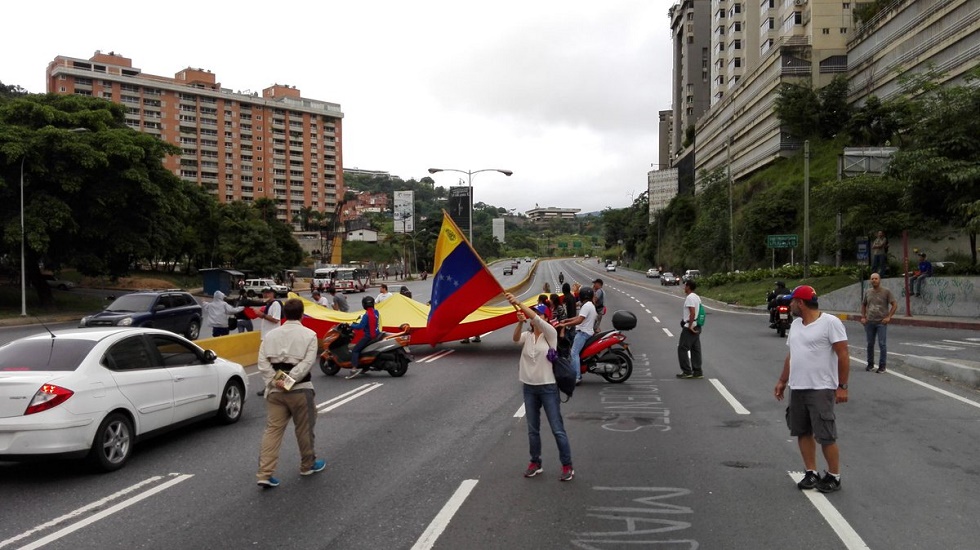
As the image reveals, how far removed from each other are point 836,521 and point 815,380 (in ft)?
3.63

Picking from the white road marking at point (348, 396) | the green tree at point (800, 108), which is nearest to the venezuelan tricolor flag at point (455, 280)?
the white road marking at point (348, 396)

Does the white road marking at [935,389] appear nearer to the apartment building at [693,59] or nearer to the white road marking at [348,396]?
the white road marking at [348,396]

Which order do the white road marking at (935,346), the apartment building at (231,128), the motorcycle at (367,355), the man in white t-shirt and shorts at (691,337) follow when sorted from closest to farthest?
the man in white t-shirt and shorts at (691,337) → the motorcycle at (367,355) → the white road marking at (935,346) → the apartment building at (231,128)

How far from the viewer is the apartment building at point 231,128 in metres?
105

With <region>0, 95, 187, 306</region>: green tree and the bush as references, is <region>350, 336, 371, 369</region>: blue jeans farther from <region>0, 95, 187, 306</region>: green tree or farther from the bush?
the bush

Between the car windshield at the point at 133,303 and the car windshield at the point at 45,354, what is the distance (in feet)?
45.6

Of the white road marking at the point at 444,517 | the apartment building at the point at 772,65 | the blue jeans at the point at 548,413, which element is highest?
the apartment building at the point at 772,65

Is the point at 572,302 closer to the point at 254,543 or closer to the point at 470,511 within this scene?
the point at 470,511

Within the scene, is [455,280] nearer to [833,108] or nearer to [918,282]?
[918,282]

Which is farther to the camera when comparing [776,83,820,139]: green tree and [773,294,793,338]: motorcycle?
[776,83,820,139]: green tree

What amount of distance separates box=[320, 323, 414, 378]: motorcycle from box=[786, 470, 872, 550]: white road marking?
28.5 feet

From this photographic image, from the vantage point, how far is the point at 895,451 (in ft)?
24.4

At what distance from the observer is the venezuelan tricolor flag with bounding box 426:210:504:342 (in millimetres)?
13195

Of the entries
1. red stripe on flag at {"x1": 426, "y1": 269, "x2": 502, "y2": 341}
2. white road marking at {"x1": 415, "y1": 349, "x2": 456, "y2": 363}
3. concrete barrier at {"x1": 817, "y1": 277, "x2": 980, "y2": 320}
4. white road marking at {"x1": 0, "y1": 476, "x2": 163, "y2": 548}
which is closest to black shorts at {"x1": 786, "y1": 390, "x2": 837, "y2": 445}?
white road marking at {"x1": 0, "y1": 476, "x2": 163, "y2": 548}
